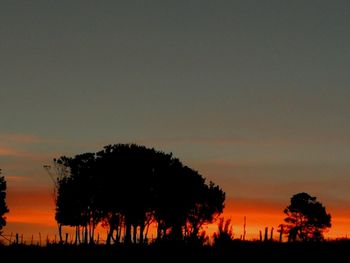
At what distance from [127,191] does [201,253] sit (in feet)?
183

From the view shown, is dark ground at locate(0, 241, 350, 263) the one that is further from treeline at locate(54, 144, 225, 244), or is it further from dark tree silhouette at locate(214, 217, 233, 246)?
treeline at locate(54, 144, 225, 244)

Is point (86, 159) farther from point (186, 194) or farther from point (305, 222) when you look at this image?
point (305, 222)

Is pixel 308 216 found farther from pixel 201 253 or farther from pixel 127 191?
pixel 201 253

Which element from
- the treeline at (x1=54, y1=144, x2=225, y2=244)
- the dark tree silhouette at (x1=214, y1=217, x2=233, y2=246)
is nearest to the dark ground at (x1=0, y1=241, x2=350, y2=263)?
the dark tree silhouette at (x1=214, y1=217, x2=233, y2=246)

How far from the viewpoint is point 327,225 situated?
120m

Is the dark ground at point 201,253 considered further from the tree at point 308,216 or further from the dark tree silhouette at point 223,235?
the tree at point 308,216

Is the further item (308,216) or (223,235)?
(308,216)

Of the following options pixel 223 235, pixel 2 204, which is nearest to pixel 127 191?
pixel 2 204

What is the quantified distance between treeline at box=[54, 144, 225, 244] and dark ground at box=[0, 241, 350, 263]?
46.8 m

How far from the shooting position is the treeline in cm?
9600

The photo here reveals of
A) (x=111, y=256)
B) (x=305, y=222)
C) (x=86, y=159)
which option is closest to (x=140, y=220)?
(x=86, y=159)

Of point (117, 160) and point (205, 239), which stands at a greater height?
point (117, 160)

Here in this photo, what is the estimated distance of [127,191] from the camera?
→ 95.4 metres

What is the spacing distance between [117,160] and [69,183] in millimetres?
11755
